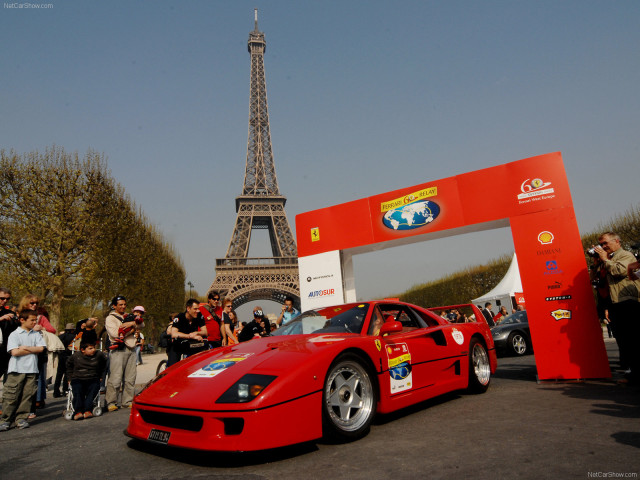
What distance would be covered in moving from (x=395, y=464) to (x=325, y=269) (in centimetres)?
673

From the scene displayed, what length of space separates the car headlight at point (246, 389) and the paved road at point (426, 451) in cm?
44

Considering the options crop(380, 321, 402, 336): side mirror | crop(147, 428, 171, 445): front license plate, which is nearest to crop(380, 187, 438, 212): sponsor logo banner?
crop(380, 321, 402, 336): side mirror

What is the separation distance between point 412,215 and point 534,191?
206cm

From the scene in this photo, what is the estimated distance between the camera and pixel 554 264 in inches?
239

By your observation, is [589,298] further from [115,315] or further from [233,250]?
[233,250]

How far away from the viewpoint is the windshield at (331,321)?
13.7 feet

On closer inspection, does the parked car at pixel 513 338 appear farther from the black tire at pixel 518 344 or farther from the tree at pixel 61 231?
the tree at pixel 61 231

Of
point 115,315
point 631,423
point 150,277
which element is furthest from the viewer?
point 150,277

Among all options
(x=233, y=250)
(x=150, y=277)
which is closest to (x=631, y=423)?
(x=150, y=277)

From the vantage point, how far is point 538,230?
6.21 m

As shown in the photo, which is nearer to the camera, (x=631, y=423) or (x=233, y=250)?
(x=631, y=423)

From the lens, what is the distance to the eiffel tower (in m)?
45.7

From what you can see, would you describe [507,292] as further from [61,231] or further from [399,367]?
[61,231]

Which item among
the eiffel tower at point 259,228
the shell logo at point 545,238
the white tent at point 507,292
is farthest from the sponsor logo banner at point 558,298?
the eiffel tower at point 259,228
